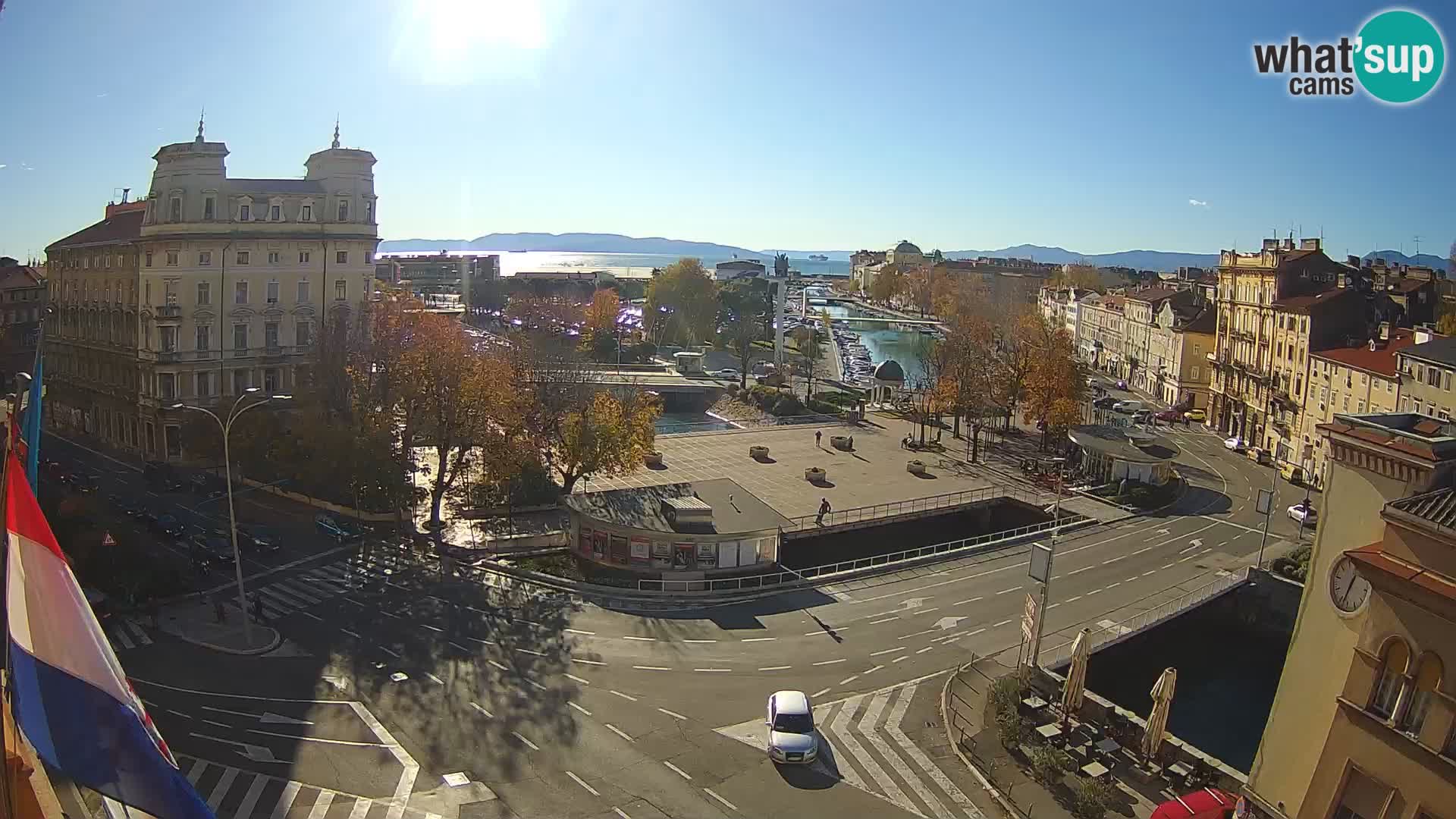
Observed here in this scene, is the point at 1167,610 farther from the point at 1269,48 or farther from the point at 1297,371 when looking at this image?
the point at 1297,371

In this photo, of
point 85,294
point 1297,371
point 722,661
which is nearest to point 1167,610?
point 722,661

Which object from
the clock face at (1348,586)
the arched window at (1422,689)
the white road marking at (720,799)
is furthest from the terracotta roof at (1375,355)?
the white road marking at (720,799)

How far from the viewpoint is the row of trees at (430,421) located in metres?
42.4

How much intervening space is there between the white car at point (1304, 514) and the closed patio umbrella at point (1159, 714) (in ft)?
101

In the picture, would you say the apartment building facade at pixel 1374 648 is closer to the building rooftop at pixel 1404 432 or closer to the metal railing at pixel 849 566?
the building rooftop at pixel 1404 432

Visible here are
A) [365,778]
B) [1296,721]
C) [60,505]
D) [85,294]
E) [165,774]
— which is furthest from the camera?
[85,294]

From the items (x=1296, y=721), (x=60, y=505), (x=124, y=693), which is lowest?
(x=60, y=505)

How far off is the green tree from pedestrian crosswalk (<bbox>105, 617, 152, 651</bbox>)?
95405 mm

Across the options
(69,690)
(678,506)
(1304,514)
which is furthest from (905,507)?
(69,690)

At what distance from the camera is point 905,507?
1960 inches

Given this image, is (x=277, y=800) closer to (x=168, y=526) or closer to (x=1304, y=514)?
(x=168, y=526)

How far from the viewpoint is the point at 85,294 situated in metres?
62.9

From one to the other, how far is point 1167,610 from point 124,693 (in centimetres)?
3485

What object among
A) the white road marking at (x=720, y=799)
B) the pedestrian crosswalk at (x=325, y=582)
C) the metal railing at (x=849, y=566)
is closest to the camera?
the white road marking at (x=720, y=799)
